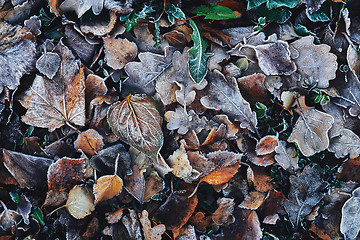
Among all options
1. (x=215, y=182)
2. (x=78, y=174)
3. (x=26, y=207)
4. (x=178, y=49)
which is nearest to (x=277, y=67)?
(x=178, y=49)

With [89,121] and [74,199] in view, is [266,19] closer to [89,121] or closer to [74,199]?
[89,121]

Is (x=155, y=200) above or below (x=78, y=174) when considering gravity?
below

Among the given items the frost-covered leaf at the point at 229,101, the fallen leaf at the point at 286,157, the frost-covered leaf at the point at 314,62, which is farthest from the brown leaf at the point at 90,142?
the frost-covered leaf at the point at 314,62

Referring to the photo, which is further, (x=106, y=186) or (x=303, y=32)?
(x=303, y=32)

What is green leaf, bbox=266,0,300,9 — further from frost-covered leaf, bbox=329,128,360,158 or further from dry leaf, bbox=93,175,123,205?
dry leaf, bbox=93,175,123,205

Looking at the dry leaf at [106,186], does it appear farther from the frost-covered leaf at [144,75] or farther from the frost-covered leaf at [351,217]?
the frost-covered leaf at [351,217]

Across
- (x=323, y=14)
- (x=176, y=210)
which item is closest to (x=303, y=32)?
(x=323, y=14)

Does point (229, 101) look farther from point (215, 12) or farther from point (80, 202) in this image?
point (80, 202)
